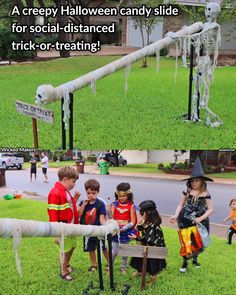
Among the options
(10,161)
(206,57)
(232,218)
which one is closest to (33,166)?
(10,161)

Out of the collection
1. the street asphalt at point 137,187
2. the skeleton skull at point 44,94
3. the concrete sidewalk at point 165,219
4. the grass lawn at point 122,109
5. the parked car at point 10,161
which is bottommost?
the concrete sidewalk at point 165,219

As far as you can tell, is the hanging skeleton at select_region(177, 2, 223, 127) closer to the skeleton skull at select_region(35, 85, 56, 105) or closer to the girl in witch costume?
the girl in witch costume

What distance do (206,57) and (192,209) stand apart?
4.05 feet

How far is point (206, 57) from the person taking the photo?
3.60 meters

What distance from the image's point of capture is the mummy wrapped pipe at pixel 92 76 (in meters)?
2.70

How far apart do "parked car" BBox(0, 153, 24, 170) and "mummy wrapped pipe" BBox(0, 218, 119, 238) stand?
988mm

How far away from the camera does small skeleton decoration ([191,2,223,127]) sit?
3467mm

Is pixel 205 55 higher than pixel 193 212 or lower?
higher

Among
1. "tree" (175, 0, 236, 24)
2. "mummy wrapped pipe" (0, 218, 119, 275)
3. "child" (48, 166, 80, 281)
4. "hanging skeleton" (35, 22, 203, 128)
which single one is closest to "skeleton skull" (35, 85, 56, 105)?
"hanging skeleton" (35, 22, 203, 128)

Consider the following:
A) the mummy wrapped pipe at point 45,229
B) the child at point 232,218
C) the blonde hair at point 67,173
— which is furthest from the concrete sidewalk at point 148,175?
the mummy wrapped pipe at point 45,229

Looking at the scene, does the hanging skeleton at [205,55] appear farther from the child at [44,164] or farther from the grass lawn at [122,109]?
the child at [44,164]

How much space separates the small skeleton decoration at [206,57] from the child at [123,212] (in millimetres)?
1229

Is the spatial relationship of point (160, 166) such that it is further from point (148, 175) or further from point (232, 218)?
point (232, 218)

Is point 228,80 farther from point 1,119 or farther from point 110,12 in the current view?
point 1,119
